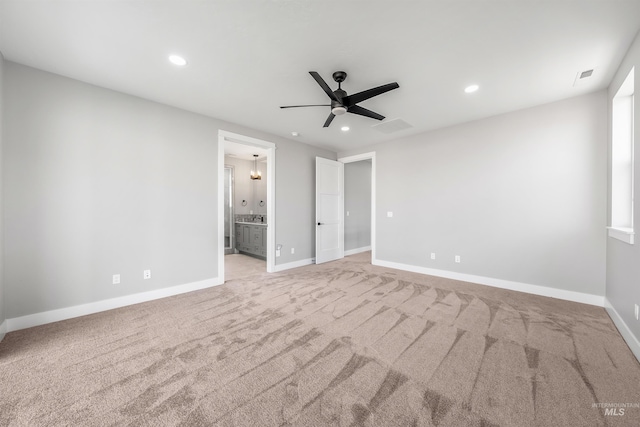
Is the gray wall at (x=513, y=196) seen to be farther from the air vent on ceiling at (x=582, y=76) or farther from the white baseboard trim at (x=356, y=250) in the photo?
the white baseboard trim at (x=356, y=250)

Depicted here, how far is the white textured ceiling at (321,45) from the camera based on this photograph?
180cm

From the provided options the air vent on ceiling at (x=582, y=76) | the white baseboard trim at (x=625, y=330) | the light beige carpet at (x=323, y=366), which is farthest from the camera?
the air vent on ceiling at (x=582, y=76)

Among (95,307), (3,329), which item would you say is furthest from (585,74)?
(3,329)

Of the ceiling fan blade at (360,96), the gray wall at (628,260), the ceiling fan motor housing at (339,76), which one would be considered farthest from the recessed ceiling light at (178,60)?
the gray wall at (628,260)

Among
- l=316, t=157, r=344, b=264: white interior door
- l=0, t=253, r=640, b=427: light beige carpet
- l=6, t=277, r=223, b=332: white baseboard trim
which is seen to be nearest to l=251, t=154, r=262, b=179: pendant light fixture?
l=316, t=157, r=344, b=264: white interior door

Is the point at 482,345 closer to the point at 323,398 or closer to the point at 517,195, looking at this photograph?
the point at 323,398

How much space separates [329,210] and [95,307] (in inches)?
164

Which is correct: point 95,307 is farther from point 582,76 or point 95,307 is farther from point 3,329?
point 582,76

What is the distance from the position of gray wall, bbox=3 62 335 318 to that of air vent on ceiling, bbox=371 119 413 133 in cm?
254

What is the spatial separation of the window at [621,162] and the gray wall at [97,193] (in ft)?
16.5

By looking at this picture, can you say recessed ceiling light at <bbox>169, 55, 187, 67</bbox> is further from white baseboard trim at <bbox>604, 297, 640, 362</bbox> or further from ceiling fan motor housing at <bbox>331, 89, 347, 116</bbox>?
white baseboard trim at <bbox>604, 297, 640, 362</bbox>

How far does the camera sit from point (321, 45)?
2.18 meters

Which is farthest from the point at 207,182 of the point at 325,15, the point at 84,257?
the point at 325,15

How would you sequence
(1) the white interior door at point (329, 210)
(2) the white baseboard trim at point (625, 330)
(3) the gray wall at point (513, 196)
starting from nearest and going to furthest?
(2) the white baseboard trim at point (625, 330)
(3) the gray wall at point (513, 196)
(1) the white interior door at point (329, 210)
